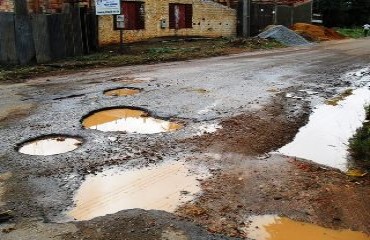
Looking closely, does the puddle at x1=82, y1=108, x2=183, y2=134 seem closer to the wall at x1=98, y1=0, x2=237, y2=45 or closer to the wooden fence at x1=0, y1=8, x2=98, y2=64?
the wooden fence at x1=0, y1=8, x2=98, y2=64

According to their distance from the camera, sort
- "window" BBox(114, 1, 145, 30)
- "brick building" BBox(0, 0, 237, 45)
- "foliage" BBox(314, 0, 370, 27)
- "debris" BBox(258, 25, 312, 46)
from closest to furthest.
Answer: "brick building" BBox(0, 0, 237, 45)
"window" BBox(114, 1, 145, 30)
"debris" BBox(258, 25, 312, 46)
"foliage" BBox(314, 0, 370, 27)

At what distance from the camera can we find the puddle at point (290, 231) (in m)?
4.00

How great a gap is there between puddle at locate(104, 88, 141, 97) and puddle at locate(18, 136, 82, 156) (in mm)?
2967

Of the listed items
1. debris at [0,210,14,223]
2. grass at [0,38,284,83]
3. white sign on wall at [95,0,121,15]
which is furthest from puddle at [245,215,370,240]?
white sign on wall at [95,0,121,15]

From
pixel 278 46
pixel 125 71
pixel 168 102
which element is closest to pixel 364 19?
pixel 278 46

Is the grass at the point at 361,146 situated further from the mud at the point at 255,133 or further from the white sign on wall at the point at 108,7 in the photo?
the white sign on wall at the point at 108,7

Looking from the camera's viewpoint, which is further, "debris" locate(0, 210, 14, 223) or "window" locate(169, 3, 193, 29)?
"window" locate(169, 3, 193, 29)


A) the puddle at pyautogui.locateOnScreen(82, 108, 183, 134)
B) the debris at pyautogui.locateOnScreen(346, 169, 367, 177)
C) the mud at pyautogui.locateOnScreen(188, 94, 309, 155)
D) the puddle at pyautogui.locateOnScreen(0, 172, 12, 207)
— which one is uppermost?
the puddle at pyautogui.locateOnScreen(82, 108, 183, 134)

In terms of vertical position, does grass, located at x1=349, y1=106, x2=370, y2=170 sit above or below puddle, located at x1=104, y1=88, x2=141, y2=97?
below

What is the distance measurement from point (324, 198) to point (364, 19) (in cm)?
3556

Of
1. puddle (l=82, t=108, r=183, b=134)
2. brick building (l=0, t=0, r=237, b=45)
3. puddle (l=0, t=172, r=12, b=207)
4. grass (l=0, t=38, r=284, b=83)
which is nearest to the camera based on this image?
puddle (l=0, t=172, r=12, b=207)

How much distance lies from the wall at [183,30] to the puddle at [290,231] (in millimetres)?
15132

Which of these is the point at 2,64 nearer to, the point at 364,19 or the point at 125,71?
the point at 125,71

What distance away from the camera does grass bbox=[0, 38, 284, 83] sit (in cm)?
1288
